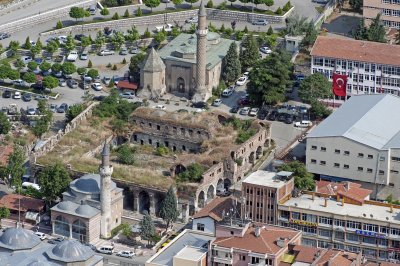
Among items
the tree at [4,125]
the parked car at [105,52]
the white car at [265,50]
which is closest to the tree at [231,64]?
the white car at [265,50]

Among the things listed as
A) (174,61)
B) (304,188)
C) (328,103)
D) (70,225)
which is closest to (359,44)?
(328,103)

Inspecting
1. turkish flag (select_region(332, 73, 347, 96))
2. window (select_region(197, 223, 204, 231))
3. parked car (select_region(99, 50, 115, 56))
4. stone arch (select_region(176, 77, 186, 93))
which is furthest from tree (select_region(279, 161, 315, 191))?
parked car (select_region(99, 50, 115, 56))

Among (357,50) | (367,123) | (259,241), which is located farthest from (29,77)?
(259,241)

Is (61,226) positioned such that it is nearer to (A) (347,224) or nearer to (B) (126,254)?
(B) (126,254)

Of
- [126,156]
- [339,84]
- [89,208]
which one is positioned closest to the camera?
[89,208]

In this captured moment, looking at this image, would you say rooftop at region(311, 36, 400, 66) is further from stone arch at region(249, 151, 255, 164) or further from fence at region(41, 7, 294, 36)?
fence at region(41, 7, 294, 36)

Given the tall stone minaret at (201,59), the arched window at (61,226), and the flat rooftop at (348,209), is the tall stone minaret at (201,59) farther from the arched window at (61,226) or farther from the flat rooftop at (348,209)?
the arched window at (61,226)
